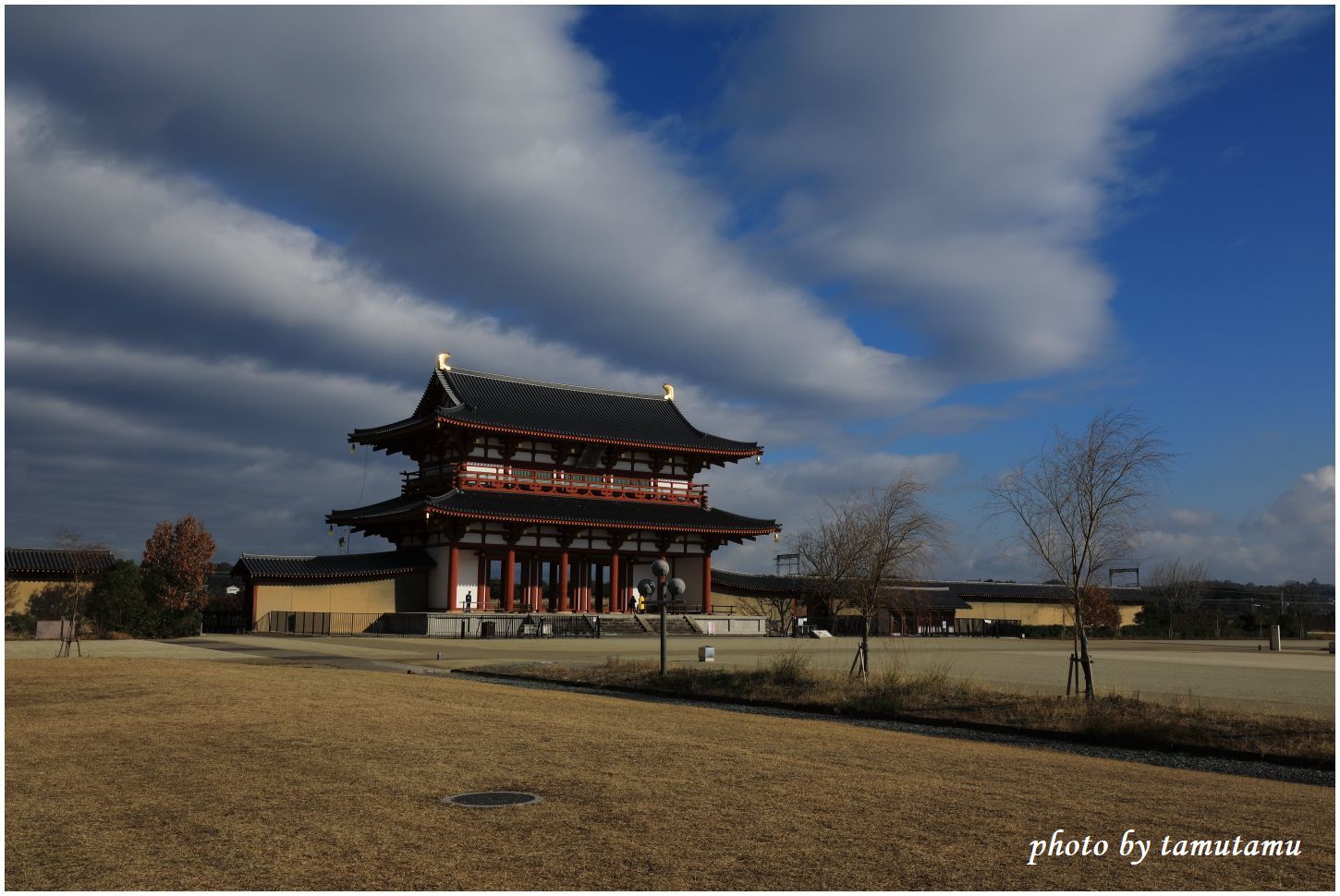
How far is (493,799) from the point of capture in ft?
26.3

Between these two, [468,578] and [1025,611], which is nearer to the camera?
[468,578]

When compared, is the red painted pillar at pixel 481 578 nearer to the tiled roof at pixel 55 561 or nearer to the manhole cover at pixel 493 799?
the tiled roof at pixel 55 561

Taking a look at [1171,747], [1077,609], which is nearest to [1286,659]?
[1077,609]

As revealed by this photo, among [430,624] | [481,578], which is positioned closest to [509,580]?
[481,578]

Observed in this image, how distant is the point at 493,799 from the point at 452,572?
140 feet

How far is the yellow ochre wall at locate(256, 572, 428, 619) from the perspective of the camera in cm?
4656

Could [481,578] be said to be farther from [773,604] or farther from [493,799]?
[493,799]

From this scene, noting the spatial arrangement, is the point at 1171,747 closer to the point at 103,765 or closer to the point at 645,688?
the point at 645,688

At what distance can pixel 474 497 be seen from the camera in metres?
50.7

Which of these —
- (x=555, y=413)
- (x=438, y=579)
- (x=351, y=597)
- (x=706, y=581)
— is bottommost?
(x=351, y=597)

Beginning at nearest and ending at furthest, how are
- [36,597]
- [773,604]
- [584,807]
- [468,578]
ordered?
1. [584,807]
2. [36,597]
3. [468,578]
4. [773,604]

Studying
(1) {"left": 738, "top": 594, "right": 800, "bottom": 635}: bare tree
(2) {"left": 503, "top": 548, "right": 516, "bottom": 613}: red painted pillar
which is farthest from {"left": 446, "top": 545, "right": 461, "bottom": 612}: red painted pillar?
(1) {"left": 738, "top": 594, "right": 800, "bottom": 635}: bare tree

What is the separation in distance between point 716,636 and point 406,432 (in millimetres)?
19245

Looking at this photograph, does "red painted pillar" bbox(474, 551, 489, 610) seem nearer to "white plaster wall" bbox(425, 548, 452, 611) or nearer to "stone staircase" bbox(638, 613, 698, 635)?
"white plaster wall" bbox(425, 548, 452, 611)
